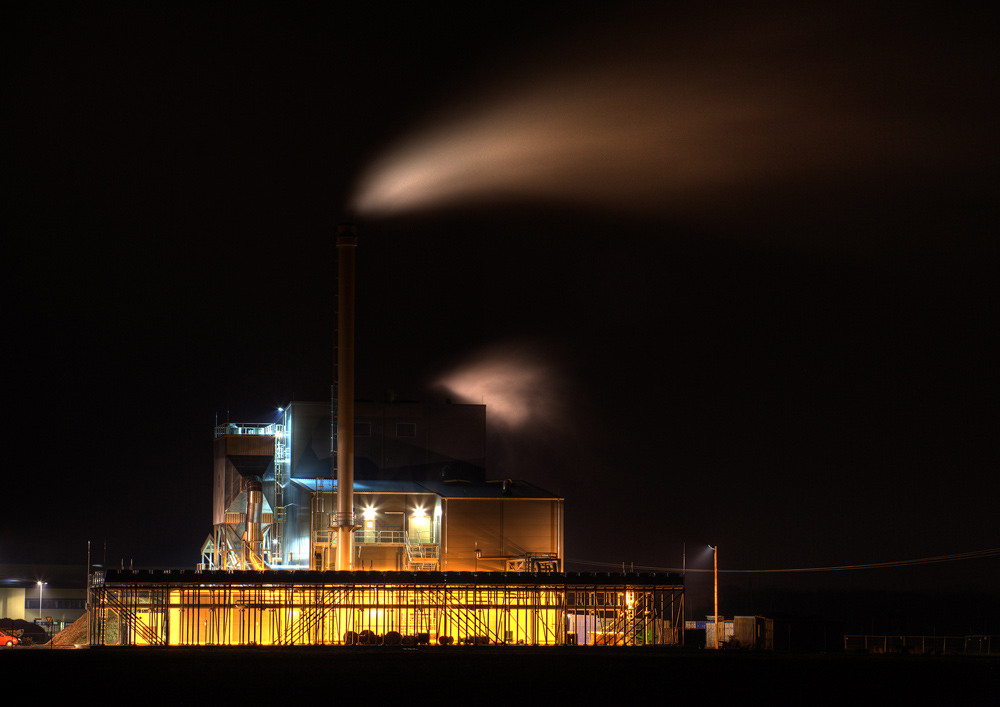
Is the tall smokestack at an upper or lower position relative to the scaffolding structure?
upper

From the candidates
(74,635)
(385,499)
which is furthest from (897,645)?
(74,635)

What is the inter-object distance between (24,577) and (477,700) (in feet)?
288

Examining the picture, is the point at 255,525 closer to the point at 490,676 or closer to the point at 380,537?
the point at 380,537

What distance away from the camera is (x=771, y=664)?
4881 centimetres

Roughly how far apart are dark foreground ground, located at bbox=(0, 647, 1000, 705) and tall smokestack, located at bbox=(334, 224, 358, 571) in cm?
1526

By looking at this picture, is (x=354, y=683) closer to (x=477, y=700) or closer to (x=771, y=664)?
(x=477, y=700)

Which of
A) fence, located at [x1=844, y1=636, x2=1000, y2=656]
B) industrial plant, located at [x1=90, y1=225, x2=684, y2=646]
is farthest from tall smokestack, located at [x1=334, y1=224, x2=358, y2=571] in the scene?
fence, located at [x1=844, y1=636, x2=1000, y2=656]

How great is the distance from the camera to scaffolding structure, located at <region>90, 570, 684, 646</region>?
59.5 metres

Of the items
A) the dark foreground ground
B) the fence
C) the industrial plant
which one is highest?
the industrial plant

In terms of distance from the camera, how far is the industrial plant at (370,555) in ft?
198

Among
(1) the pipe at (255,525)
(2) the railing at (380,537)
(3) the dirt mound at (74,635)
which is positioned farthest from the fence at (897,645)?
(3) the dirt mound at (74,635)

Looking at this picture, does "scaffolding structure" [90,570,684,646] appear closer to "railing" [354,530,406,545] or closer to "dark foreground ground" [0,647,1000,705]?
"dark foreground ground" [0,647,1000,705]

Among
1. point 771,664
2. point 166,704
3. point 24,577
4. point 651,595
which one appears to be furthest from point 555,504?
point 24,577

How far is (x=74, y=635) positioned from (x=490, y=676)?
36.7 m
